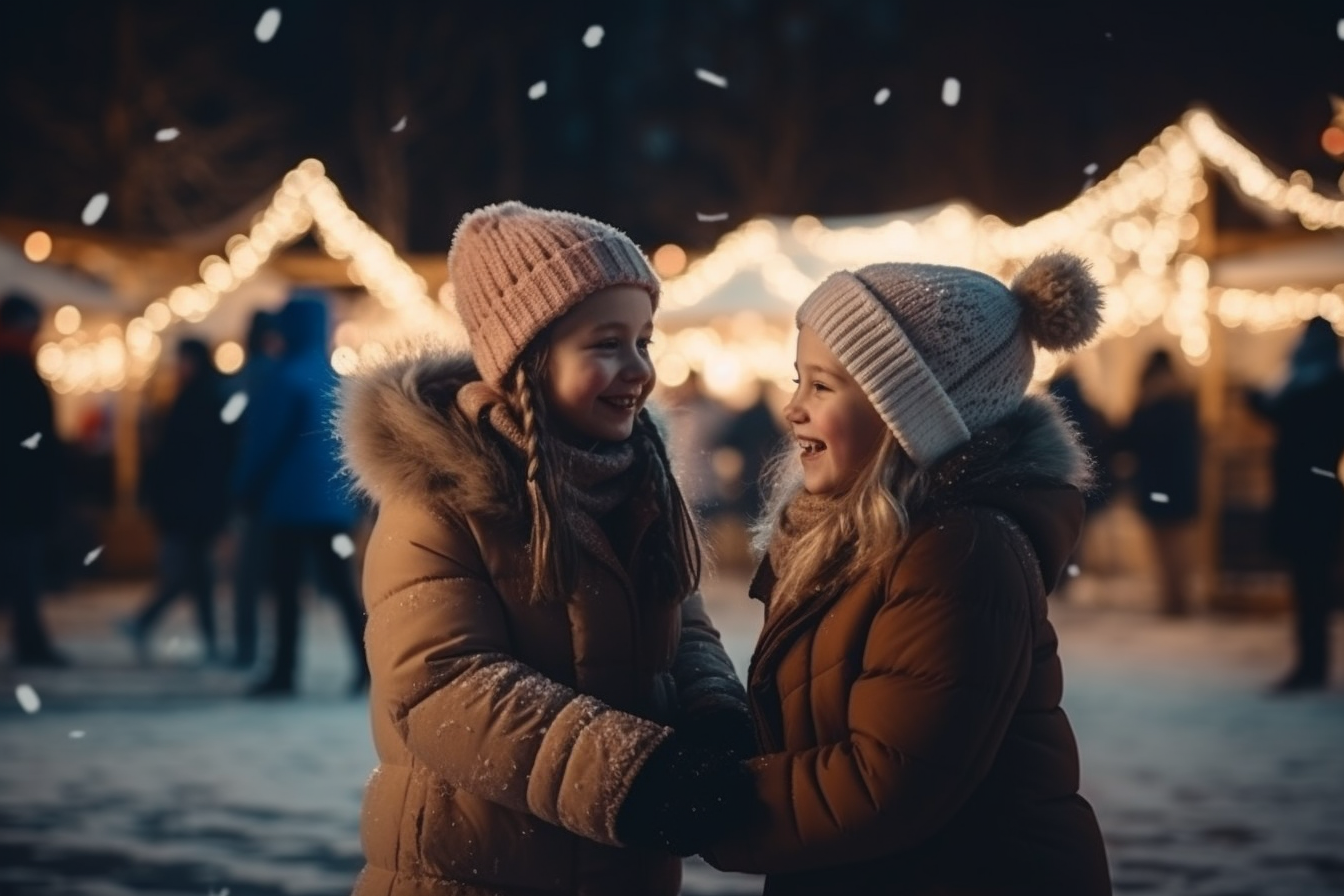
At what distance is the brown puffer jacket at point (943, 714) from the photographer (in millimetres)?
2408

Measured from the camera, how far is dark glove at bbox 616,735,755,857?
2486 millimetres

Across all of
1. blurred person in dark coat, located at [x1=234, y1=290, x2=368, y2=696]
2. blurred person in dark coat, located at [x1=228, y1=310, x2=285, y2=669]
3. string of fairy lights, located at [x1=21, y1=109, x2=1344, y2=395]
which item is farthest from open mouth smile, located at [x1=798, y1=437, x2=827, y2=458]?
string of fairy lights, located at [x1=21, y1=109, x2=1344, y2=395]

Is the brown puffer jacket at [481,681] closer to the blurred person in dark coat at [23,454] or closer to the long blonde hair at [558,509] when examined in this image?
the long blonde hair at [558,509]

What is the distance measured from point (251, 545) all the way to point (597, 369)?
784cm

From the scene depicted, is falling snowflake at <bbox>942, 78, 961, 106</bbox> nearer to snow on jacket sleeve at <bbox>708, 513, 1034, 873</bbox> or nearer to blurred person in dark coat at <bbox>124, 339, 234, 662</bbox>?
blurred person in dark coat at <bbox>124, 339, 234, 662</bbox>

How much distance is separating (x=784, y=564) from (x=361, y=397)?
2.43ft

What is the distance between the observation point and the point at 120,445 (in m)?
16.9

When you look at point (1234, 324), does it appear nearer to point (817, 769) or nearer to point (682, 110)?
point (817, 769)

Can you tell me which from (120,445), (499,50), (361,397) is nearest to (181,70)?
(499,50)

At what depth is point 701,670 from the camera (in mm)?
3006

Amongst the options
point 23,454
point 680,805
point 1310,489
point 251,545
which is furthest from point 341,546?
point 680,805

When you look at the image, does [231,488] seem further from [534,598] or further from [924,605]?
[924,605]

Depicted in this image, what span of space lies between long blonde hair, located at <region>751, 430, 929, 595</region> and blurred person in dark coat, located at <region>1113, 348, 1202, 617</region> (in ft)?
36.6

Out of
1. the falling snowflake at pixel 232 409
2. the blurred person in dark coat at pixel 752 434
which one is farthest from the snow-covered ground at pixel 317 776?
the blurred person in dark coat at pixel 752 434
